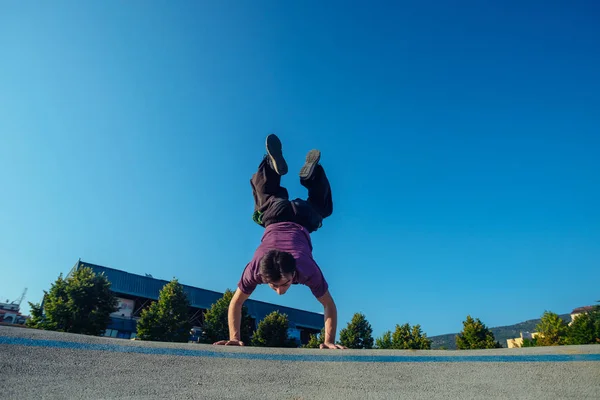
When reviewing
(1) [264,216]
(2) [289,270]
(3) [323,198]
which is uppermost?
(3) [323,198]

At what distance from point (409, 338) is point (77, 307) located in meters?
20.6

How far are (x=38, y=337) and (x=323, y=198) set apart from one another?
16.7ft

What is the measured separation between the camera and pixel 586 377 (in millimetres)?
3912

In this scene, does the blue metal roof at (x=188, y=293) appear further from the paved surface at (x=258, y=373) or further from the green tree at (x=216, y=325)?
the paved surface at (x=258, y=373)

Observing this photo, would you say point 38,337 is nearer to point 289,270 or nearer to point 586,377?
point 289,270

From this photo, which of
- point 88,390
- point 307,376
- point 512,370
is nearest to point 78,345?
point 88,390

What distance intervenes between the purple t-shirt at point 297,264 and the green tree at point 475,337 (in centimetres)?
2217

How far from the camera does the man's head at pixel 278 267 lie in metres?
5.72

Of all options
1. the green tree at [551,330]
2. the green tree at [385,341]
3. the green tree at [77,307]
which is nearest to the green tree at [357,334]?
the green tree at [385,341]

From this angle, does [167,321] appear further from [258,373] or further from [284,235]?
[258,373]

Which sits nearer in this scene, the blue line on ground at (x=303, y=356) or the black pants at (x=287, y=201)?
the blue line on ground at (x=303, y=356)

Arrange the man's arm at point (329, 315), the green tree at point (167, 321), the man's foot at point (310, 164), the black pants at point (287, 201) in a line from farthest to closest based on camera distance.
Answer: the green tree at point (167, 321) < the man's foot at point (310, 164) < the black pants at point (287, 201) < the man's arm at point (329, 315)

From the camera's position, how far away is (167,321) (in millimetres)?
21750

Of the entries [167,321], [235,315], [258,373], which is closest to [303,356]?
[258,373]
